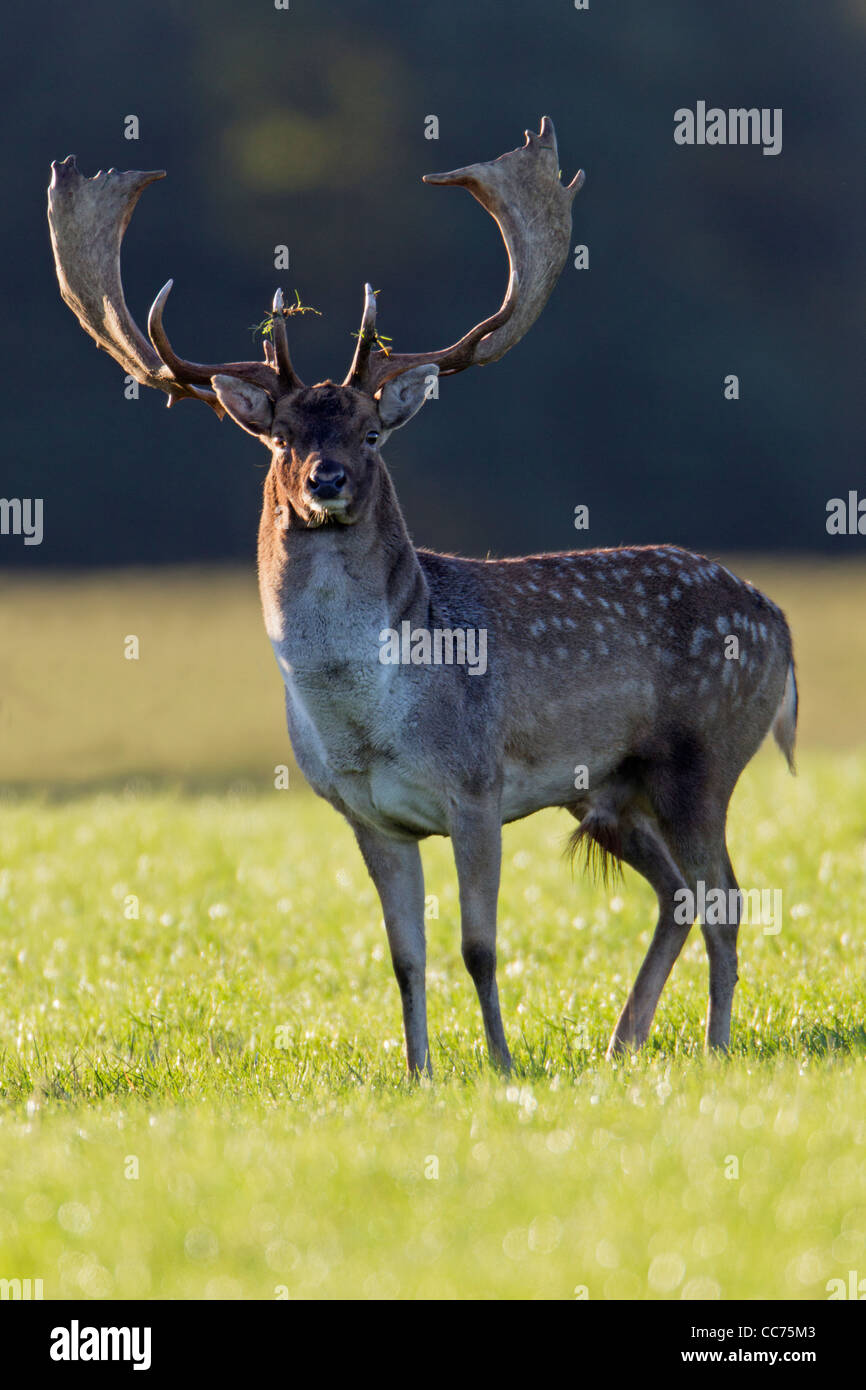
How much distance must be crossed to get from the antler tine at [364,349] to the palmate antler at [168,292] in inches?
16.0

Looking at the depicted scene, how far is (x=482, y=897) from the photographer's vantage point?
6434 millimetres

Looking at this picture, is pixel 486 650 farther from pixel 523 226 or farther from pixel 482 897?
pixel 523 226

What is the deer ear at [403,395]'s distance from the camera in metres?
6.47

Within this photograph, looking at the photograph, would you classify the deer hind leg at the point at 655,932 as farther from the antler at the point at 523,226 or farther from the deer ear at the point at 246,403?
the deer ear at the point at 246,403

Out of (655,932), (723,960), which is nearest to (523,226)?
(655,932)

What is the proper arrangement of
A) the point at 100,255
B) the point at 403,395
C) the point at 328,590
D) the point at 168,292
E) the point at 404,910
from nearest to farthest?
the point at 328,590, the point at 403,395, the point at 404,910, the point at 168,292, the point at 100,255

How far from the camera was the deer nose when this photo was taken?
234 inches

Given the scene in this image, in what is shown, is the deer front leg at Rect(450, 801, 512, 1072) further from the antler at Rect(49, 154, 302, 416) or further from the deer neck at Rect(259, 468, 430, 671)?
the antler at Rect(49, 154, 302, 416)

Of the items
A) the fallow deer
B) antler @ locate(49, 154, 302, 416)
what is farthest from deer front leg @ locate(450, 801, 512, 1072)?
antler @ locate(49, 154, 302, 416)

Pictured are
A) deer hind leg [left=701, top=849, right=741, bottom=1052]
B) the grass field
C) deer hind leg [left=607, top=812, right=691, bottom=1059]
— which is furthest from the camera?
deer hind leg [left=607, top=812, right=691, bottom=1059]

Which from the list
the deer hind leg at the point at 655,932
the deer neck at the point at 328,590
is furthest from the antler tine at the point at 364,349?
the deer hind leg at the point at 655,932

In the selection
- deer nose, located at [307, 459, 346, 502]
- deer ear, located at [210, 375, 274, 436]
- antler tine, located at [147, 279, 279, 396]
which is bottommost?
deer nose, located at [307, 459, 346, 502]

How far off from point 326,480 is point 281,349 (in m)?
0.74

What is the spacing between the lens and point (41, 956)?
9.09 metres
